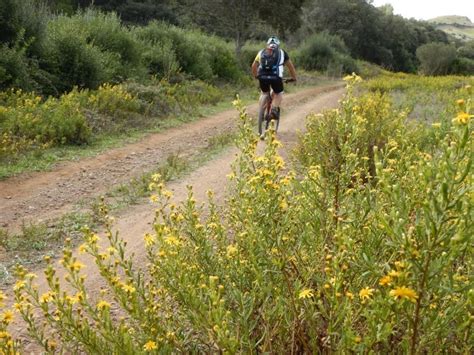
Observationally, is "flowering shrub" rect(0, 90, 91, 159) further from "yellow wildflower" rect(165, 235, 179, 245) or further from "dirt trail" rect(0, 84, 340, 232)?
"yellow wildflower" rect(165, 235, 179, 245)

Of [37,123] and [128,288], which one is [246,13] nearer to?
[37,123]

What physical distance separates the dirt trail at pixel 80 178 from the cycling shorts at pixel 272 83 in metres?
1.57

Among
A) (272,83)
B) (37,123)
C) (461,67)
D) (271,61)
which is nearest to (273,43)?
(271,61)

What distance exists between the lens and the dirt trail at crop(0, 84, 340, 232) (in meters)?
5.54

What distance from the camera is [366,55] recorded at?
51.2m

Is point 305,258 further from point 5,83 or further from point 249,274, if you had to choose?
point 5,83

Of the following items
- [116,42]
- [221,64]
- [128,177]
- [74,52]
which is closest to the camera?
[128,177]

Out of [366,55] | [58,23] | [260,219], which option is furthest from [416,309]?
[366,55]

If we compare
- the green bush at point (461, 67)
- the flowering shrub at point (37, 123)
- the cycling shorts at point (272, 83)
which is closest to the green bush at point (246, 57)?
the cycling shorts at point (272, 83)

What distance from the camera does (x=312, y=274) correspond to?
2.11 meters

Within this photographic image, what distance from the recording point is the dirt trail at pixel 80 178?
5543 mm

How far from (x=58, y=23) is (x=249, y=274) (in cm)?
1205

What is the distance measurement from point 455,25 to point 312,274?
170707 mm

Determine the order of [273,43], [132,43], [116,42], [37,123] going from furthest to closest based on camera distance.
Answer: [132,43]
[116,42]
[273,43]
[37,123]
